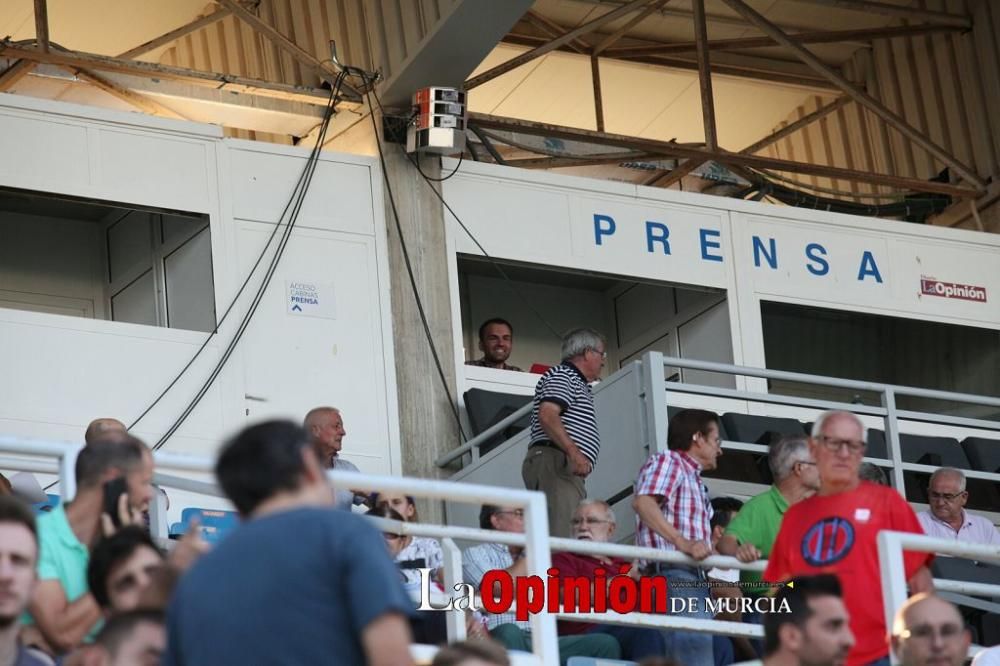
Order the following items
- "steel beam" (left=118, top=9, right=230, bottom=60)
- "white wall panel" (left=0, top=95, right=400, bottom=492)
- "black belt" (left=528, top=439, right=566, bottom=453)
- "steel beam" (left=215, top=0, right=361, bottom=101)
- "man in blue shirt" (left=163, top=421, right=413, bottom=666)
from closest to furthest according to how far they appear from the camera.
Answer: "man in blue shirt" (left=163, top=421, right=413, bottom=666)
"black belt" (left=528, top=439, right=566, bottom=453)
"white wall panel" (left=0, top=95, right=400, bottom=492)
"steel beam" (left=215, top=0, right=361, bottom=101)
"steel beam" (left=118, top=9, right=230, bottom=60)

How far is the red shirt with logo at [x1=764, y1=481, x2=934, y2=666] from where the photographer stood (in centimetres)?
585

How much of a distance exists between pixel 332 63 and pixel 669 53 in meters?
3.45

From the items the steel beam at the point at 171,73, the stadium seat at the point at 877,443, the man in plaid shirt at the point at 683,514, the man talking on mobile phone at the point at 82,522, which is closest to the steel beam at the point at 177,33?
the steel beam at the point at 171,73

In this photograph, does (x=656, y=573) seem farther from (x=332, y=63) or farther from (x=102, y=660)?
(x=332, y=63)

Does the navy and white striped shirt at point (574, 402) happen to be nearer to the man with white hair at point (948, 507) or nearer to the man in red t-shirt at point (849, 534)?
the man with white hair at point (948, 507)

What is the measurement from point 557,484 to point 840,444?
9.38 ft

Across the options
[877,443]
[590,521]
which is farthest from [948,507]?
[590,521]

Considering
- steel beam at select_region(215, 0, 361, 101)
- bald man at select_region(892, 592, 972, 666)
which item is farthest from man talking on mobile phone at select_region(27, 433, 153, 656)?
steel beam at select_region(215, 0, 361, 101)

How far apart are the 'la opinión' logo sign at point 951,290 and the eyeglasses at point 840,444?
7.54 metres

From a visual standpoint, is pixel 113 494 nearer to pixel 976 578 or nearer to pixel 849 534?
pixel 849 534

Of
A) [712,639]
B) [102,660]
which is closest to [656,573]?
[712,639]

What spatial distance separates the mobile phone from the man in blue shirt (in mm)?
1260

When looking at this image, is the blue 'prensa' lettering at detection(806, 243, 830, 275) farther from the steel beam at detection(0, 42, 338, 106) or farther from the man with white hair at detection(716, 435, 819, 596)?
the man with white hair at detection(716, 435, 819, 596)

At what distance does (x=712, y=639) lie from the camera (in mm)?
7301
